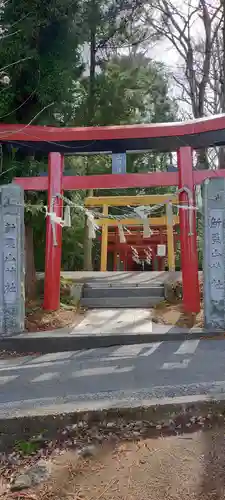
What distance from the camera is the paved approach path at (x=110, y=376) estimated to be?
3.83 m

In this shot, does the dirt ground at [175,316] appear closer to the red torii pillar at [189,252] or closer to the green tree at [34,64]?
the red torii pillar at [189,252]

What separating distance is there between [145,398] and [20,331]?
4.12 m

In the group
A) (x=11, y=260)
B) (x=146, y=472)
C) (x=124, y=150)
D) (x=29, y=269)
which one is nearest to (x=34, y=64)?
(x=124, y=150)

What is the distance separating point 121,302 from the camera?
31.2ft

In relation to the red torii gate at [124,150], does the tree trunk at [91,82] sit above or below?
above

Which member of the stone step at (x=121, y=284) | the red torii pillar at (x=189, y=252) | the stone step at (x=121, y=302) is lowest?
the stone step at (x=121, y=302)

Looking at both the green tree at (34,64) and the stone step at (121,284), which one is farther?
the stone step at (121,284)

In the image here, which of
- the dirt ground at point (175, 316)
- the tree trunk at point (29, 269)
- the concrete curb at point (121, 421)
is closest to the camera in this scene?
the concrete curb at point (121, 421)

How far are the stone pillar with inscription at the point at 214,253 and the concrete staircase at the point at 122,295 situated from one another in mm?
2336

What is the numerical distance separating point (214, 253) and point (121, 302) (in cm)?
300

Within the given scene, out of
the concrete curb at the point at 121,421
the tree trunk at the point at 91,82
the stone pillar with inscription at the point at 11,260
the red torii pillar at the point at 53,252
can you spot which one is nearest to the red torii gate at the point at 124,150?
the red torii pillar at the point at 53,252

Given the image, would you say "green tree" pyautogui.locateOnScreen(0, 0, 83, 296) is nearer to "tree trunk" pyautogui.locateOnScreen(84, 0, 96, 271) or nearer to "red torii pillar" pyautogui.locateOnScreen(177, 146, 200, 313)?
"tree trunk" pyautogui.locateOnScreen(84, 0, 96, 271)

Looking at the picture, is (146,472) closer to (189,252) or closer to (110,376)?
(110,376)

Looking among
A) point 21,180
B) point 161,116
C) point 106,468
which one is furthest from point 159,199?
point 106,468
